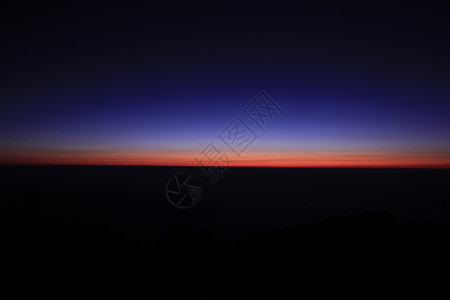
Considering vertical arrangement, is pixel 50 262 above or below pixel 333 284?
above

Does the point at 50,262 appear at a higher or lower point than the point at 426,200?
higher

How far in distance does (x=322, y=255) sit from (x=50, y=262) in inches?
637

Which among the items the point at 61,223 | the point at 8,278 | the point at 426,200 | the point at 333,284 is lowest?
the point at 426,200

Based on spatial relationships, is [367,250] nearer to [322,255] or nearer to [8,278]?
Answer: [322,255]

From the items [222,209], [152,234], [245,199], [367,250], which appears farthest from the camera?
[245,199]

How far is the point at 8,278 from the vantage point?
43.6 ft

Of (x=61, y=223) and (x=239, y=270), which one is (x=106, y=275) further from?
(x=61, y=223)

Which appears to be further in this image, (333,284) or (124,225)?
(124,225)

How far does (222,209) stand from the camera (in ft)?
277

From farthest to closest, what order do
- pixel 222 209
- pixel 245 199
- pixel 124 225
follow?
pixel 245 199
pixel 222 209
pixel 124 225

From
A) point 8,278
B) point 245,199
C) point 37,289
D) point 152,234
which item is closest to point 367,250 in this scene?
point 37,289

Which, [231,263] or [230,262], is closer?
[231,263]

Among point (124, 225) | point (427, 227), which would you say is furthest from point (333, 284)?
point (124, 225)

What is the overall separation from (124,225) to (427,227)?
223 feet
